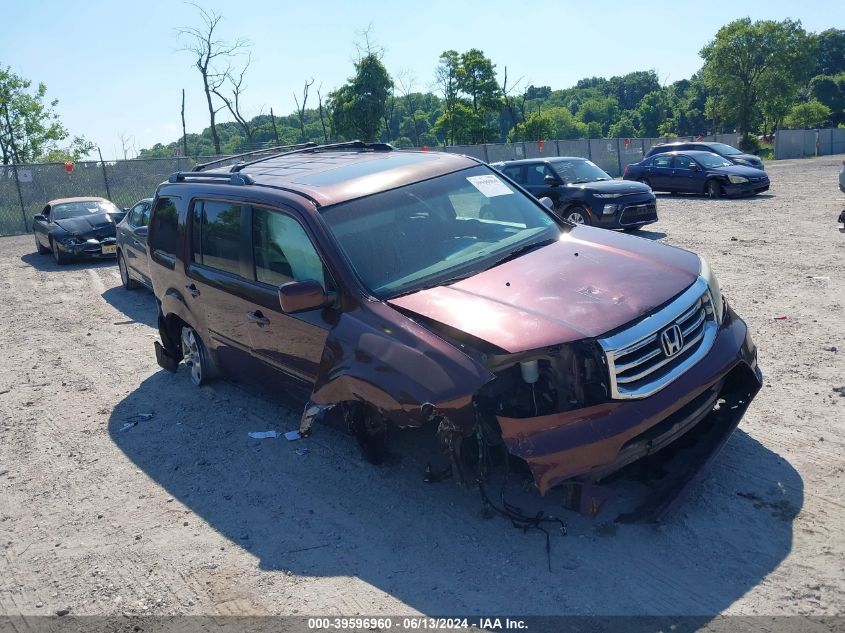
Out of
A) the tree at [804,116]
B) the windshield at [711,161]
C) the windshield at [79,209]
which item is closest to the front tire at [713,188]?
the windshield at [711,161]

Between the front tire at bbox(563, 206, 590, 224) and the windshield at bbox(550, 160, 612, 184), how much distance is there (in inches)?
23.6

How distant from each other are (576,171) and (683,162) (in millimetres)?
7753

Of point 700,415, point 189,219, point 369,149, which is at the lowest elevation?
point 700,415

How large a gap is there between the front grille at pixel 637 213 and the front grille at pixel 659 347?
372 inches

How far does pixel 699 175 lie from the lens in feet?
65.3

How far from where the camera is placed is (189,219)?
6.07 metres

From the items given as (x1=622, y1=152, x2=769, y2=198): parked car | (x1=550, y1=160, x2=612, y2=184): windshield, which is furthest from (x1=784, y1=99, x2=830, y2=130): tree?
(x1=550, y1=160, x2=612, y2=184): windshield

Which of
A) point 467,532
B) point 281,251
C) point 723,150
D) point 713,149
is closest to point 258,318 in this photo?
point 281,251

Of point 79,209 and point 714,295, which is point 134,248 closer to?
point 79,209

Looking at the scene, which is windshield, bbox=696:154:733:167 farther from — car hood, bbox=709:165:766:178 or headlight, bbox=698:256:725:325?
headlight, bbox=698:256:725:325

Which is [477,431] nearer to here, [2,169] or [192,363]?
[192,363]

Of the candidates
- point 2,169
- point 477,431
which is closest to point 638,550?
point 477,431

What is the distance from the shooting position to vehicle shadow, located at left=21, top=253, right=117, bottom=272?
49.8 feet

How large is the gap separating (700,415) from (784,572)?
93 cm
